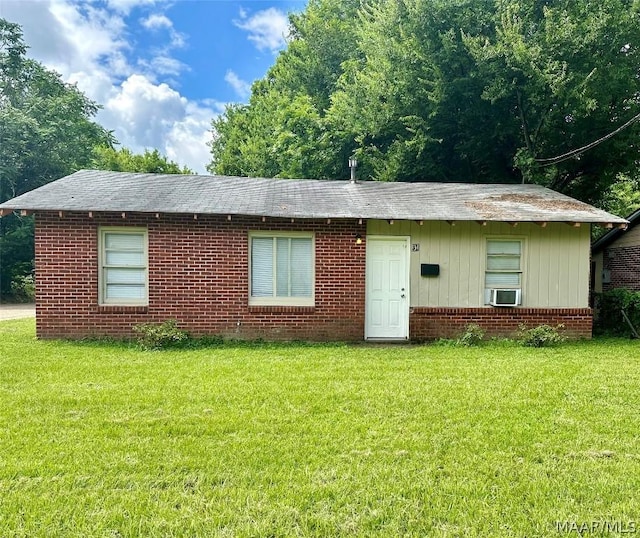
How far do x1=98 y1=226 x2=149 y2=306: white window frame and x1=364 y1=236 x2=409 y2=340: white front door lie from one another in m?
4.40

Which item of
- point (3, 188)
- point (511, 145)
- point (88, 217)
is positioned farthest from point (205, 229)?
point (3, 188)

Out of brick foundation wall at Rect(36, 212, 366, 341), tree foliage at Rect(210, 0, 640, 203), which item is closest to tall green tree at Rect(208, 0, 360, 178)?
tree foliage at Rect(210, 0, 640, 203)

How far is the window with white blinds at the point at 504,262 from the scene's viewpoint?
8.67 metres

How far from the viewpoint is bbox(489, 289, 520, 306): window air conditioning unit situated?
27.9 ft

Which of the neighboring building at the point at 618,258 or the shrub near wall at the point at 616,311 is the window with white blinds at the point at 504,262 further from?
the neighboring building at the point at 618,258

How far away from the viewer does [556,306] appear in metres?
8.65

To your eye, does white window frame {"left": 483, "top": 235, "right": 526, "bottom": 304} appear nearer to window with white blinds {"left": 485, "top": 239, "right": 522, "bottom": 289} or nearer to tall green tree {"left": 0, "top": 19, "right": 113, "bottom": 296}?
window with white blinds {"left": 485, "top": 239, "right": 522, "bottom": 289}

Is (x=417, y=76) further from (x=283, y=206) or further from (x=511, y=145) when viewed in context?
(x=283, y=206)

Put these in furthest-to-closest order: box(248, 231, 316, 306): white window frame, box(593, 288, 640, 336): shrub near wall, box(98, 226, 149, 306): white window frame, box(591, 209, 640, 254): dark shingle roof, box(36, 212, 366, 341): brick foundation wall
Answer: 1. box(591, 209, 640, 254): dark shingle roof
2. box(593, 288, 640, 336): shrub near wall
3. box(248, 231, 316, 306): white window frame
4. box(98, 226, 149, 306): white window frame
5. box(36, 212, 366, 341): brick foundation wall

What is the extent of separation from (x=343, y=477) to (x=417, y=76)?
14540 millimetres

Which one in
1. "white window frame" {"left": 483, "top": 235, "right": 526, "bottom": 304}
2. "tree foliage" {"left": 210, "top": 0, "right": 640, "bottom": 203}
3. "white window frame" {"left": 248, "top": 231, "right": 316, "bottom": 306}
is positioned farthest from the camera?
"tree foliage" {"left": 210, "top": 0, "right": 640, "bottom": 203}

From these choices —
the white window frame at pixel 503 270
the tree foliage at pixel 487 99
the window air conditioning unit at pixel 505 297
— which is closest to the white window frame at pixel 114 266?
the white window frame at pixel 503 270

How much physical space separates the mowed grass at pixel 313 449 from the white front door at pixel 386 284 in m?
2.39

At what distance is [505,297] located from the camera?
8.53 m
